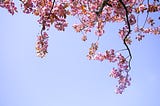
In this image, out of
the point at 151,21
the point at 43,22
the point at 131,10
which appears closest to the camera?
the point at 43,22

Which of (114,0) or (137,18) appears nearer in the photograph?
(114,0)

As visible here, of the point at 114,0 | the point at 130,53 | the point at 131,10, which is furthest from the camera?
the point at 131,10

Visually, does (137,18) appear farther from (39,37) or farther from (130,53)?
(39,37)

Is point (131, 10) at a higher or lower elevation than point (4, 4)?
higher

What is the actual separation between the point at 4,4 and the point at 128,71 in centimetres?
606

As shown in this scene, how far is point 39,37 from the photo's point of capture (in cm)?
1373

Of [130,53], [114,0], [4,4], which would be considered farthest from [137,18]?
[4,4]

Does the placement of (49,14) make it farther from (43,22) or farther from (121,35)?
(121,35)

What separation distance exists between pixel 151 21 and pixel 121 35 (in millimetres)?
2026

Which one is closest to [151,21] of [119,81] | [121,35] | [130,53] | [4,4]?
[121,35]

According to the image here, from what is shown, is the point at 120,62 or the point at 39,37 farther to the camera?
the point at 120,62

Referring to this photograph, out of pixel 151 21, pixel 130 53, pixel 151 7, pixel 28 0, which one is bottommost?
pixel 130 53

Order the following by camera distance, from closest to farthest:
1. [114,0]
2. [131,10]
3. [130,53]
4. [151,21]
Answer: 1. [130,53]
2. [114,0]
3. [131,10]
4. [151,21]

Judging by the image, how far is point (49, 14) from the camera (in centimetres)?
1254
